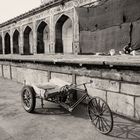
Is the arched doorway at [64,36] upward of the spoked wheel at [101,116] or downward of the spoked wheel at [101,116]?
upward

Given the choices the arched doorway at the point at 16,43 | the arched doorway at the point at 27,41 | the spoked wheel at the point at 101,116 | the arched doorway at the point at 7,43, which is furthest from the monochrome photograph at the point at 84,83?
the arched doorway at the point at 7,43

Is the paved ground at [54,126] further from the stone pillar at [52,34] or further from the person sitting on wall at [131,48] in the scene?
the stone pillar at [52,34]

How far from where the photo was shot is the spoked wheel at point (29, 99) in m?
4.78

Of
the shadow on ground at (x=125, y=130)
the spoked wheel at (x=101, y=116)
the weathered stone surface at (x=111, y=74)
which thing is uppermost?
the weathered stone surface at (x=111, y=74)

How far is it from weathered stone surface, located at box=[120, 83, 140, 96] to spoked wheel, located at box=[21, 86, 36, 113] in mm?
2465

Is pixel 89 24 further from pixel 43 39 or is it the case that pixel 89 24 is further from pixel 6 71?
pixel 43 39

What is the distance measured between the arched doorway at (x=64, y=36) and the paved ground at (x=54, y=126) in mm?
7411

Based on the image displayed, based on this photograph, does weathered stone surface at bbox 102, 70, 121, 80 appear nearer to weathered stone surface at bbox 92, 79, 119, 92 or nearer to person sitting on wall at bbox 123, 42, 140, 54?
weathered stone surface at bbox 92, 79, 119, 92

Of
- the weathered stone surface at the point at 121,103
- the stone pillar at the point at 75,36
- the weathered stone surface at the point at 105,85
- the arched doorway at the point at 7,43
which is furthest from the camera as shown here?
the arched doorway at the point at 7,43

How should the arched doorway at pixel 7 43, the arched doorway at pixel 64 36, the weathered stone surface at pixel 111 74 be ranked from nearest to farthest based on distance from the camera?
the weathered stone surface at pixel 111 74 < the arched doorway at pixel 64 36 < the arched doorway at pixel 7 43

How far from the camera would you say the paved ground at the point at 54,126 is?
350 centimetres

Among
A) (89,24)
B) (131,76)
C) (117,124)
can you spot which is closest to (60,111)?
(117,124)

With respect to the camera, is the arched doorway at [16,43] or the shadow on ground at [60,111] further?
the arched doorway at [16,43]

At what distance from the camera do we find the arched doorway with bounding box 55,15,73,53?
11867 millimetres
